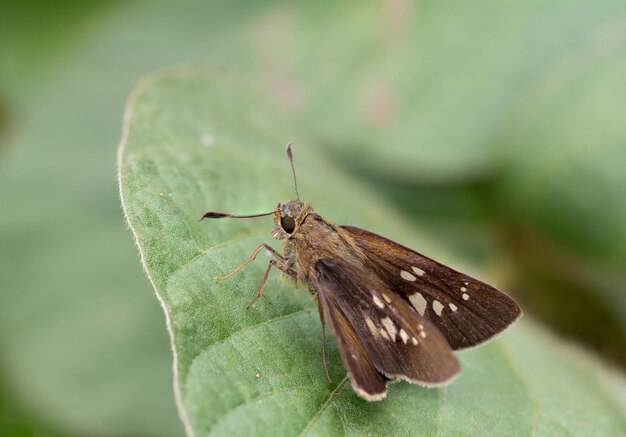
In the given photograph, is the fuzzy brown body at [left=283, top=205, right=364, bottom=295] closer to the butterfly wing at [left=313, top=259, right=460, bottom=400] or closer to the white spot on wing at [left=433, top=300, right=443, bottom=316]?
the butterfly wing at [left=313, top=259, right=460, bottom=400]

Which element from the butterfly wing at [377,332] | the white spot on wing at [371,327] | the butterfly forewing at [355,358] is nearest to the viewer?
the butterfly forewing at [355,358]

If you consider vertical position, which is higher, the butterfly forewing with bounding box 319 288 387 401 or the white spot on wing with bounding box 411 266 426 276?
the white spot on wing with bounding box 411 266 426 276

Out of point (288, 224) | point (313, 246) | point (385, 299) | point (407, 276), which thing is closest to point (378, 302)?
point (385, 299)

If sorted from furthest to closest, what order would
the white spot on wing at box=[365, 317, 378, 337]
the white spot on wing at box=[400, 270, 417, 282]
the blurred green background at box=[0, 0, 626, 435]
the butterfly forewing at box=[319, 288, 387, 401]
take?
the blurred green background at box=[0, 0, 626, 435] < the white spot on wing at box=[400, 270, 417, 282] < the white spot on wing at box=[365, 317, 378, 337] < the butterfly forewing at box=[319, 288, 387, 401]

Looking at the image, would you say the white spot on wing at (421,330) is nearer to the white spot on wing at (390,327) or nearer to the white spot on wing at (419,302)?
the white spot on wing at (390,327)

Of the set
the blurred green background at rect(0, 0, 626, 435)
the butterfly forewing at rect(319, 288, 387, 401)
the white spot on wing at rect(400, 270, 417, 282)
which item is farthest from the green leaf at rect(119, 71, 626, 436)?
the blurred green background at rect(0, 0, 626, 435)

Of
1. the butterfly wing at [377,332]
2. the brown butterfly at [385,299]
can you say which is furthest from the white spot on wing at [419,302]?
the butterfly wing at [377,332]

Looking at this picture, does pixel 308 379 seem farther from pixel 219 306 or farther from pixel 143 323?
pixel 143 323
